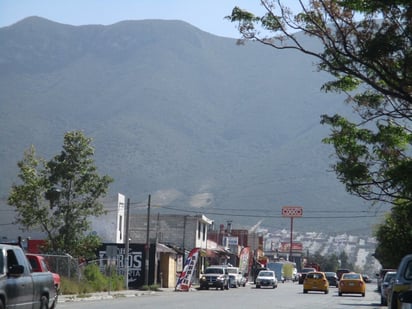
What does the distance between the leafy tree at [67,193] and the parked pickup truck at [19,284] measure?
2847cm

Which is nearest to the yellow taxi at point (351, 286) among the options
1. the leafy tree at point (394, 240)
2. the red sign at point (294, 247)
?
the leafy tree at point (394, 240)

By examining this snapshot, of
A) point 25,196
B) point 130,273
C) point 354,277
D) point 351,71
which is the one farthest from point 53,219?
point 351,71

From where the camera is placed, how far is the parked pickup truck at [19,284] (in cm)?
1794

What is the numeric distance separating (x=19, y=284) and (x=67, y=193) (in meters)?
31.9

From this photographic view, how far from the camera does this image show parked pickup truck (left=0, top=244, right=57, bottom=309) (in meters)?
17.9

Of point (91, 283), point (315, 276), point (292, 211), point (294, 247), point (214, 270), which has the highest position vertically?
point (292, 211)

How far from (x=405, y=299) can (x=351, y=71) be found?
10.8 m

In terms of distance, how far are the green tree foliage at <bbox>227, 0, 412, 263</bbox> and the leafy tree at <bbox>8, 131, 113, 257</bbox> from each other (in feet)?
82.2

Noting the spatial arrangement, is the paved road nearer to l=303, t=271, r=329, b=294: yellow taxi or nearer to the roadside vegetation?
the roadside vegetation

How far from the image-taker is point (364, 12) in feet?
68.6

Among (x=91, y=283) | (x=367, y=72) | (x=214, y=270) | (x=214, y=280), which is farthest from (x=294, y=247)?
(x=367, y=72)

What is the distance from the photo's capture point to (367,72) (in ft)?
72.7

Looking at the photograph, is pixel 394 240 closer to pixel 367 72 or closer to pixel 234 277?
pixel 234 277

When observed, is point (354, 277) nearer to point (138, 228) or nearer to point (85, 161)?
point (85, 161)
